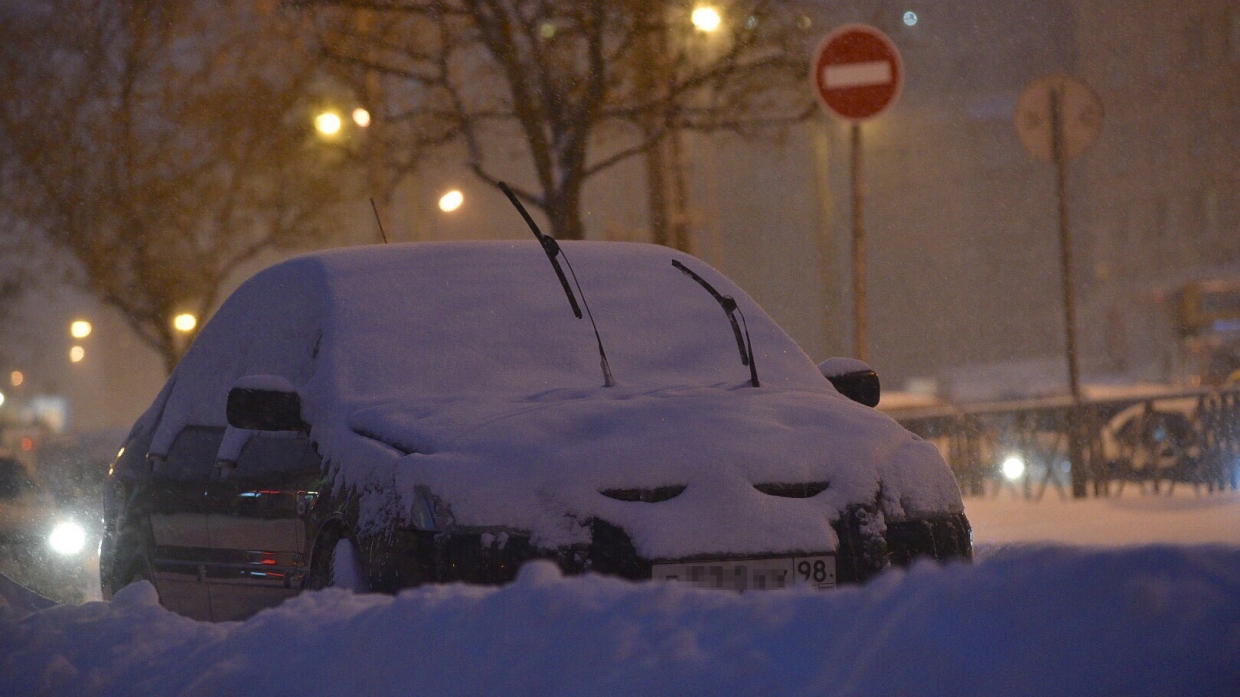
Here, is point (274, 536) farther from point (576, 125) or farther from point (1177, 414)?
point (1177, 414)

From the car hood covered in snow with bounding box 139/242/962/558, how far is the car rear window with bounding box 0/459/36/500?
3.38 meters

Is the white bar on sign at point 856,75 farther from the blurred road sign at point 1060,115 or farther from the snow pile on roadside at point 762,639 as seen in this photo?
the snow pile on roadside at point 762,639

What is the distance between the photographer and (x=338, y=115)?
2081 cm

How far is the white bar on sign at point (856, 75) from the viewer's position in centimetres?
901

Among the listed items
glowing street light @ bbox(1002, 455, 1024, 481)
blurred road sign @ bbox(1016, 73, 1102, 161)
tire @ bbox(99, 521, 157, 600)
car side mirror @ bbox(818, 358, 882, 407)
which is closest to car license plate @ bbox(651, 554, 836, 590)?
car side mirror @ bbox(818, 358, 882, 407)

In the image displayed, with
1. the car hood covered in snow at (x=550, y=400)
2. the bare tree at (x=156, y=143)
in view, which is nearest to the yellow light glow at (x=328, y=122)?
the bare tree at (x=156, y=143)

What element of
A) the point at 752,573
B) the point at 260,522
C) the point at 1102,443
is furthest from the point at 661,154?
the point at 752,573

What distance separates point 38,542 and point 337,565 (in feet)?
15.9

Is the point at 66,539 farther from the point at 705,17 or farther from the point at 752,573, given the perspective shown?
the point at 705,17

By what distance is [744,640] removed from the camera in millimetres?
2857

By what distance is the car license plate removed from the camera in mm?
3699

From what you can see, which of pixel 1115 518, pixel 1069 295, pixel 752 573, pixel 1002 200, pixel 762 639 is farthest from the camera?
pixel 1002 200

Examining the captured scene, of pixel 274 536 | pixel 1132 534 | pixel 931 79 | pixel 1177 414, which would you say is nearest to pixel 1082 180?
pixel 931 79

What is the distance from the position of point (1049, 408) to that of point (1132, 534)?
4199mm
